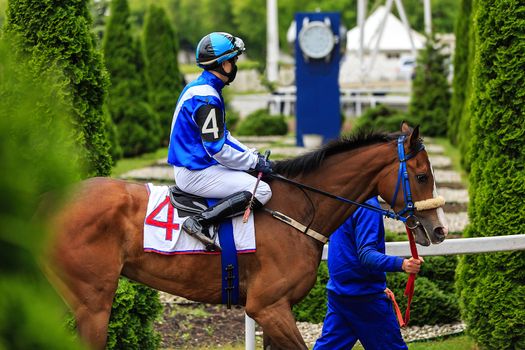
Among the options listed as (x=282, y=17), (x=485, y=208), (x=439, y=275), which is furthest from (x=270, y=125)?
(x=282, y=17)

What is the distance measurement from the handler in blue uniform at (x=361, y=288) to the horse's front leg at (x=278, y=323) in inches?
21.7

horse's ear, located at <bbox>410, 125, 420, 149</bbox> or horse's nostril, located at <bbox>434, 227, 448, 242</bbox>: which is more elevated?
horse's ear, located at <bbox>410, 125, 420, 149</bbox>

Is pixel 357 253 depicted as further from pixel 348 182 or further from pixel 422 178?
pixel 422 178

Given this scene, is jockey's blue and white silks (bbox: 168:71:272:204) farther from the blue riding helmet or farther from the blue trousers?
the blue trousers

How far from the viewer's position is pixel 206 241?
471cm

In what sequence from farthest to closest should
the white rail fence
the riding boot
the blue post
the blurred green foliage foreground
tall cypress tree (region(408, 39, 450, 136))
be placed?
tall cypress tree (region(408, 39, 450, 136)) < the blue post < the white rail fence < the riding boot < the blurred green foliage foreground

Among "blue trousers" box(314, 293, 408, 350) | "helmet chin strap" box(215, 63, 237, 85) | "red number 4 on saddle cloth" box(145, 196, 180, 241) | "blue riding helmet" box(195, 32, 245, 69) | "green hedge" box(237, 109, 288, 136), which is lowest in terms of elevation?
"green hedge" box(237, 109, 288, 136)

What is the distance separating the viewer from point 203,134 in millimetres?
4746

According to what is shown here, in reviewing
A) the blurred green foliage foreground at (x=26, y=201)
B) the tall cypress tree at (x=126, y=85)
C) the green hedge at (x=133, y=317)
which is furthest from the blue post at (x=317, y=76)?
the blurred green foliage foreground at (x=26, y=201)

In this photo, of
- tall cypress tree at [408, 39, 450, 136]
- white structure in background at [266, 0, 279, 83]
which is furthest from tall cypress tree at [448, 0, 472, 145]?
white structure in background at [266, 0, 279, 83]

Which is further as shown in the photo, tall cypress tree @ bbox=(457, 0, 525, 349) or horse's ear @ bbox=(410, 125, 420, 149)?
tall cypress tree @ bbox=(457, 0, 525, 349)

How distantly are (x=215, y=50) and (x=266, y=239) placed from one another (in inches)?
43.3

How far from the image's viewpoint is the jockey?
474 cm

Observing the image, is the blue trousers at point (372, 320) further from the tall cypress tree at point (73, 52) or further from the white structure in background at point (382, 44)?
the white structure in background at point (382, 44)
